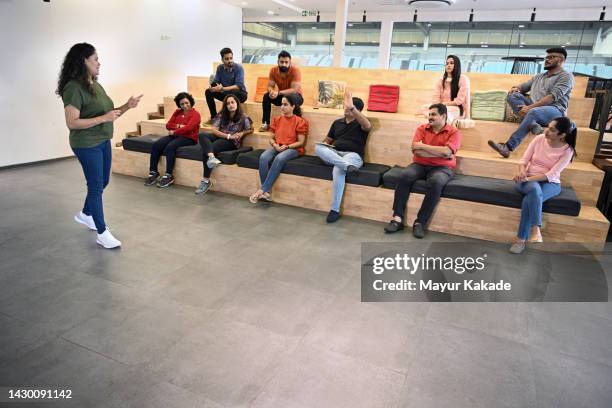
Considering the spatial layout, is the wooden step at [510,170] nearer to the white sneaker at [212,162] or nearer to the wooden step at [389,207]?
the wooden step at [389,207]

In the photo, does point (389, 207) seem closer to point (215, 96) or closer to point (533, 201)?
point (533, 201)

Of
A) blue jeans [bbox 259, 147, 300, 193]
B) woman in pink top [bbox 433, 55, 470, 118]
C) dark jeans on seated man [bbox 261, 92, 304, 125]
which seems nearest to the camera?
blue jeans [bbox 259, 147, 300, 193]

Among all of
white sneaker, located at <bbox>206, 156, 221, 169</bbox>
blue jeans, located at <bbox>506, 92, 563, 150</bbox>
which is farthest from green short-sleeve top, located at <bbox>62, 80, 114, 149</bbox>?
blue jeans, located at <bbox>506, 92, 563, 150</bbox>

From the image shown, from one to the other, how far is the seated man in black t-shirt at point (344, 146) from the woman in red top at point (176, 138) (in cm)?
178

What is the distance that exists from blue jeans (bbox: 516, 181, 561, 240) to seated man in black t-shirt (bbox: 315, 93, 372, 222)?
159cm

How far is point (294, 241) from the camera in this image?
3.48m

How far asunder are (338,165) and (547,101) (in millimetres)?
2258

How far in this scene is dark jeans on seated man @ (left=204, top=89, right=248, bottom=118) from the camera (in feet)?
17.6

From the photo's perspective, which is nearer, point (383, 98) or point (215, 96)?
point (383, 98)

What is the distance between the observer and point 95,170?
9.70 ft

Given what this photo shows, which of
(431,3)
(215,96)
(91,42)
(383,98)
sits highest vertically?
(431,3)

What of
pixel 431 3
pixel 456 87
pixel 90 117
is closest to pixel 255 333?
pixel 90 117

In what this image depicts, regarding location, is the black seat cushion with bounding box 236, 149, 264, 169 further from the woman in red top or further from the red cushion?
the red cushion

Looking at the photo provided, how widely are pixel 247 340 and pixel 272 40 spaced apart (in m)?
11.1
